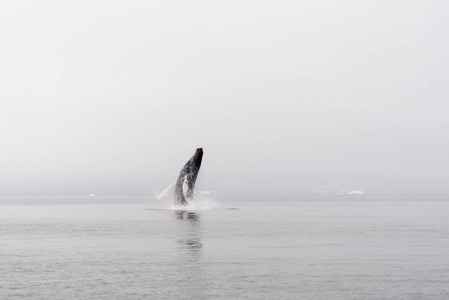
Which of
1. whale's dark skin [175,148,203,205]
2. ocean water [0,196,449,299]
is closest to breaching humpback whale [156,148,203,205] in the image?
whale's dark skin [175,148,203,205]

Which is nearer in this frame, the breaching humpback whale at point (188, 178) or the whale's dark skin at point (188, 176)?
the whale's dark skin at point (188, 176)

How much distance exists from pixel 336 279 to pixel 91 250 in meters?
17.0

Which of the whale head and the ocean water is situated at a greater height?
the whale head

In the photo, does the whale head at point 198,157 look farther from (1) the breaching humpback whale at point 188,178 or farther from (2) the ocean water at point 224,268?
(2) the ocean water at point 224,268

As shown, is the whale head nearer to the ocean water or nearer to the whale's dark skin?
the whale's dark skin

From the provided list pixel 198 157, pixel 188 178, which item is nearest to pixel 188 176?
pixel 188 178

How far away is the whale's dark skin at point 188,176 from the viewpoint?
72.2 m

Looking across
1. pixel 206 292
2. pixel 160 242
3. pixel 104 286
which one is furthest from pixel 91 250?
pixel 206 292

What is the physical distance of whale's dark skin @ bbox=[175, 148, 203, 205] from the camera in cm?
7225

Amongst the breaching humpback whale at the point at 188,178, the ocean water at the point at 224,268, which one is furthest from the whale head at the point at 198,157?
the ocean water at the point at 224,268

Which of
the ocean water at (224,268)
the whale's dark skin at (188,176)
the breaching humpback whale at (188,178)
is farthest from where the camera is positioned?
the breaching humpback whale at (188,178)

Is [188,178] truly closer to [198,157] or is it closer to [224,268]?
[198,157]

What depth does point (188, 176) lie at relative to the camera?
74500 mm

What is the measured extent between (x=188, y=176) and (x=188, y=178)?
280 mm
